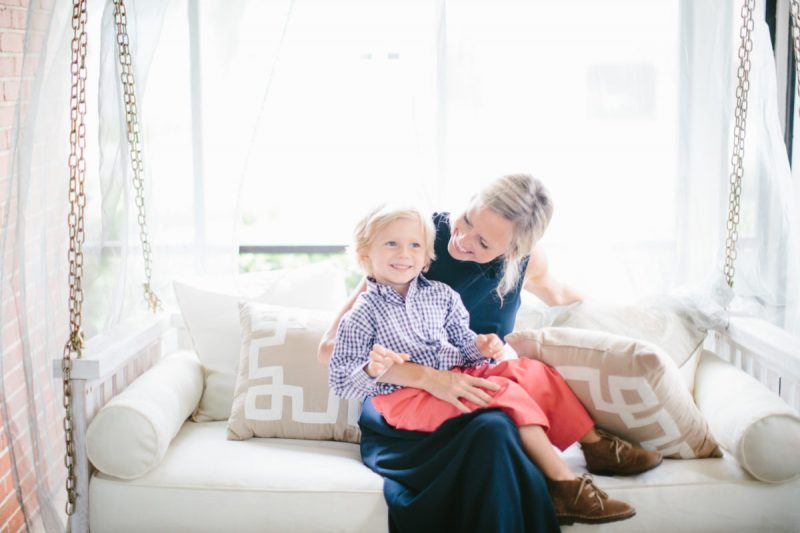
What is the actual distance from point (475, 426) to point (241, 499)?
66cm

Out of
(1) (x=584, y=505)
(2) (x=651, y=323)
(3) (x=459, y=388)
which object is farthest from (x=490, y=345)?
(2) (x=651, y=323)

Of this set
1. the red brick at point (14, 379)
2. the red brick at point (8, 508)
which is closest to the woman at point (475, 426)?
the red brick at point (14, 379)

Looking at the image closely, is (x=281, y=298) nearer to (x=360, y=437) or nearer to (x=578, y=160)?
(x=360, y=437)

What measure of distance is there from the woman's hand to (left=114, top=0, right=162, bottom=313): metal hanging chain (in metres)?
1.09

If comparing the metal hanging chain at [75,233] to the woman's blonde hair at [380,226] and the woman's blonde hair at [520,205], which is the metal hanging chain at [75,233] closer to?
the woman's blonde hair at [380,226]

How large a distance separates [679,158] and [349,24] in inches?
48.7

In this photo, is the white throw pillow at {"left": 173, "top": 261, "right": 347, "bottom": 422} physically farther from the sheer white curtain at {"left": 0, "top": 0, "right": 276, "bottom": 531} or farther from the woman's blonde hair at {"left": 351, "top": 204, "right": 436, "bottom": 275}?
the woman's blonde hair at {"left": 351, "top": 204, "right": 436, "bottom": 275}

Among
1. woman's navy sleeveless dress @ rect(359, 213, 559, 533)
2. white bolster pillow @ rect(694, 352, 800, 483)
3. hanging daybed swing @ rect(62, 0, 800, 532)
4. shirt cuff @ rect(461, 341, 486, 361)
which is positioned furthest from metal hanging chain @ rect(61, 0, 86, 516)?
white bolster pillow @ rect(694, 352, 800, 483)

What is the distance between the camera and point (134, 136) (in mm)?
2771

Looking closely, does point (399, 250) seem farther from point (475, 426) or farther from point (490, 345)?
point (475, 426)

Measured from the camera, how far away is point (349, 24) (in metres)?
3.14

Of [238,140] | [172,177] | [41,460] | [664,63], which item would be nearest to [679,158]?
[664,63]

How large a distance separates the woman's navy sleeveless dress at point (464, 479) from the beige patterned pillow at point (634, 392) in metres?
0.28

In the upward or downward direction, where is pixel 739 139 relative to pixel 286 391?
upward
